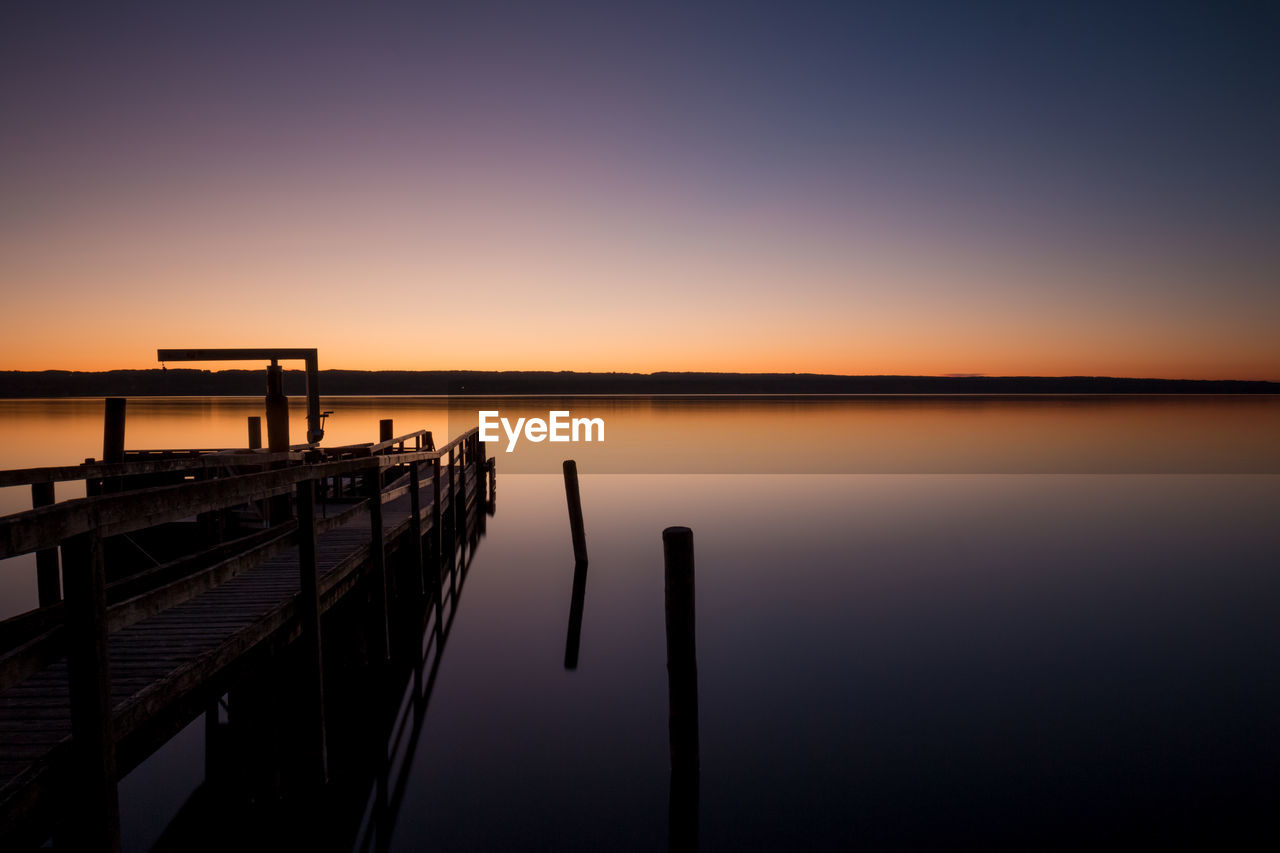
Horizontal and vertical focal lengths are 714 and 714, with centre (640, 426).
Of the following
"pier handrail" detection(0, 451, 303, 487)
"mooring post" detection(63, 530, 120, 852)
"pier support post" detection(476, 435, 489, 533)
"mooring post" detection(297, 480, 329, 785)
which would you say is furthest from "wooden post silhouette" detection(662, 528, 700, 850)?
"pier support post" detection(476, 435, 489, 533)

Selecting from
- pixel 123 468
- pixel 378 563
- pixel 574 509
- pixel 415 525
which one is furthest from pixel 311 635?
pixel 574 509

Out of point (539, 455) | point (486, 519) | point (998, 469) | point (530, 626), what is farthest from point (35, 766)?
point (539, 455)

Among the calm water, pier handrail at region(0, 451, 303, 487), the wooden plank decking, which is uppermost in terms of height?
pier handrail at region(0, 451, 303, 487)

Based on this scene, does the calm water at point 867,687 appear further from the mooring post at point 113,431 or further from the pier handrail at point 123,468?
the mooring post at point 113,431

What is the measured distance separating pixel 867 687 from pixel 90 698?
32.1 ft

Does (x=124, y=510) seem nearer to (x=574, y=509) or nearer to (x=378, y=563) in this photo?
(x=378, y=563)

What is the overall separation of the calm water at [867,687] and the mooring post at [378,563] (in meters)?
1.26

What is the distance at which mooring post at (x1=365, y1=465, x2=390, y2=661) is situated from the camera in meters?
8.11

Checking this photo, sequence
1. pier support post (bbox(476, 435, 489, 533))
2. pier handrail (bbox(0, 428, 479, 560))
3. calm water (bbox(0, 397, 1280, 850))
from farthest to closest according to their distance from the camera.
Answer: pier support post (bbox(476, 435, 489, 533)) → calm water (bbox(0, 397, 1280, 850)) → pier handrail (bbox(0, 428, 479, 560))

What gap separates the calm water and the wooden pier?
7.47 feet

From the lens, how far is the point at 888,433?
60.3 metres

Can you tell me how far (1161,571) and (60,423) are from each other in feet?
274

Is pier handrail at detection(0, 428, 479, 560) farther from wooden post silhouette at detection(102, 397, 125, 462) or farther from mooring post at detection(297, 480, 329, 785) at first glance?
wooden post silhouette at detection(102, 397, 125, 462)

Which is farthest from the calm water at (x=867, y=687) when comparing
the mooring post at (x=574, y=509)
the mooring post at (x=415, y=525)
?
the mooring post at (x=415, y=525)
